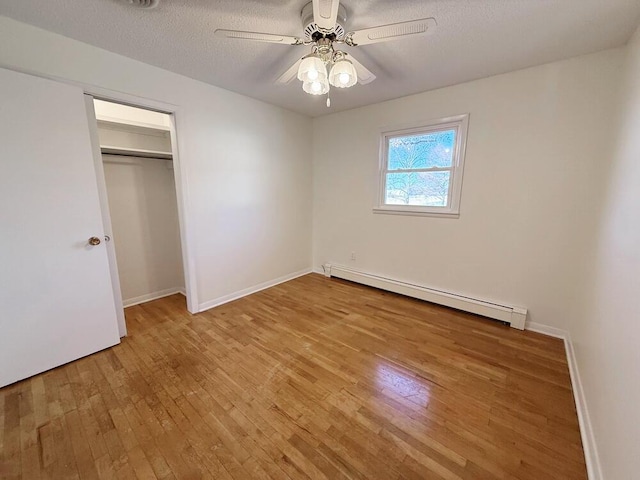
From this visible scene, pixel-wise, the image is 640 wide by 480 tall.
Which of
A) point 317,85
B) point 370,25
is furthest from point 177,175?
point 370,25

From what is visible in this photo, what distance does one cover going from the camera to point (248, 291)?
3.41 m

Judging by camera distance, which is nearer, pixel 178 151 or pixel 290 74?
pixel 290 74

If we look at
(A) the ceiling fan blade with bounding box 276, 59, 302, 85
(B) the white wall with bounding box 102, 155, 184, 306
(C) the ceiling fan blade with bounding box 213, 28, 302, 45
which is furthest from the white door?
(A) the ceiling fan blade with bounding box 276, 59, 302, 85

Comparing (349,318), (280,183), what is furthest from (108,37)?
(349,318)

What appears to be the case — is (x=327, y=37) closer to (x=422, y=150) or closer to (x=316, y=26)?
(x=316, y=26)

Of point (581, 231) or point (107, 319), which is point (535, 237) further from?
point (107, 319)

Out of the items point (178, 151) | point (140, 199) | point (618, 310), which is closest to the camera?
point (618, 310)

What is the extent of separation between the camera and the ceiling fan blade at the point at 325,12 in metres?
1.23

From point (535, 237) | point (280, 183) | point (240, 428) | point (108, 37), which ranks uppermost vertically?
point (108, 37)

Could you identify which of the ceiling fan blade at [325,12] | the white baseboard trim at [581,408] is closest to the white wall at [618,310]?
the white baseboard trim at [581,408]

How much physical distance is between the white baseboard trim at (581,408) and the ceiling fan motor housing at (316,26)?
8.74 ft

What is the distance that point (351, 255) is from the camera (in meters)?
3.83

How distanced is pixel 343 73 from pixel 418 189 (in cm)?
190

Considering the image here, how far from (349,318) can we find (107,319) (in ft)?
7.35
